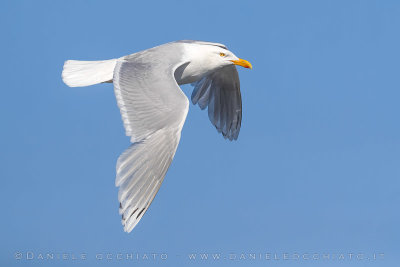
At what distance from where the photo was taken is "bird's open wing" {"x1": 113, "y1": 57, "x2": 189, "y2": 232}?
3.79 m

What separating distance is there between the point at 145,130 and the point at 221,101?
2.16m

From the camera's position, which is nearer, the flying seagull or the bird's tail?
the flying seagull

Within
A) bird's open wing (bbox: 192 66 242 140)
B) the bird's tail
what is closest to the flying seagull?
the bird's tail

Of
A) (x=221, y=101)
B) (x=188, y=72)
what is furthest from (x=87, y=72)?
(x=221, y=101)

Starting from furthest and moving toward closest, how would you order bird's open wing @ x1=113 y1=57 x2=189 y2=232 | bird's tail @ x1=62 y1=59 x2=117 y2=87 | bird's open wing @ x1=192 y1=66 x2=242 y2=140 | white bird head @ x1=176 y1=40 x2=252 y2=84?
bird's open wing @ x1=192 y1=66 x2=242 y2=140, white bird head @ x1=176 y1=40 x2=252 y2=84, bird's tail @ x1=62 y1=59 x2=117 y2=87, bird's open wing @ x1=113 y1=57 x2=189 y2=232

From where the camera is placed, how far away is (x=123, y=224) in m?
3.79

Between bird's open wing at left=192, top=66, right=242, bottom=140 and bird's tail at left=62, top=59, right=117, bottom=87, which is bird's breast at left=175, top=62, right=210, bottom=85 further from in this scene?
bird's open wing at left=192, top=66, right=242, bottom=140

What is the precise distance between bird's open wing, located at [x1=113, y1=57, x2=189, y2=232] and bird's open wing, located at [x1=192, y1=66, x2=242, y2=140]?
5.39ft

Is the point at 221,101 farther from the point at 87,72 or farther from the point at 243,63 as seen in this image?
the point at 87,72

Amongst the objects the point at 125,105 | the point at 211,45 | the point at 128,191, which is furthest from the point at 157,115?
the point at 211,45

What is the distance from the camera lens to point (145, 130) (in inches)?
155

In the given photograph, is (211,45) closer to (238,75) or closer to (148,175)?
(238,75)

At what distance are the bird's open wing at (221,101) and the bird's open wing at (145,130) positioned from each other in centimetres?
164

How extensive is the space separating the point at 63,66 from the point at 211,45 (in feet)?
4.01
